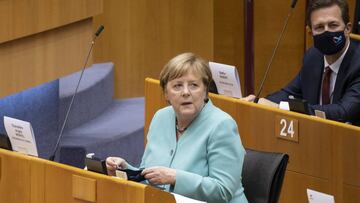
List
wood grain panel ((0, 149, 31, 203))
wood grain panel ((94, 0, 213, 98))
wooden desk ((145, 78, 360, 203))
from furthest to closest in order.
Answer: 1. wood grain panel ((94, 0, 213, 98))
2. wooden desk ((145, 78, 360, 203))
3. wood grain panel ((0, 149, 31, 203))

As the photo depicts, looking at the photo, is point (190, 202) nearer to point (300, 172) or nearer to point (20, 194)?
point (20, 194)

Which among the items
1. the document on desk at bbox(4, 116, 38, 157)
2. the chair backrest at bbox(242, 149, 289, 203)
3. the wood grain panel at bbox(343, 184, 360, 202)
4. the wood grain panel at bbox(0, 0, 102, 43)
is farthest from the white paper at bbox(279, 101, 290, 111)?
the wood grain panel at bbox(0, 0, 102, 43)

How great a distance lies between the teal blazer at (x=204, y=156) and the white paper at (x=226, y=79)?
3.22 feet

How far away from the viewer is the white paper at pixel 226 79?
5410 mm

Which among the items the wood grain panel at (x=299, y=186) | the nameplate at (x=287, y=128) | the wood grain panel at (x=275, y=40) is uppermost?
the nameplate at (x=287, y=128)

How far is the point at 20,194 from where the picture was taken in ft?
14.0

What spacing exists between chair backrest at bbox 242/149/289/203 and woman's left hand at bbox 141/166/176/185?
46 cm

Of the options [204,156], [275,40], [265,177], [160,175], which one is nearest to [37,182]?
[160,175]

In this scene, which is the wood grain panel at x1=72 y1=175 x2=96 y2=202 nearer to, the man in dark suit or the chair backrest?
the chair backrest

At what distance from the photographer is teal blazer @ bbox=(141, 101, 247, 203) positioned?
4.15m

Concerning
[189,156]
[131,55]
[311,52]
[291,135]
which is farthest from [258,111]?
[131,55]

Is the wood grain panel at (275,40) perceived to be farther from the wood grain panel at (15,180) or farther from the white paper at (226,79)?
the wood grain panel at (15,180)

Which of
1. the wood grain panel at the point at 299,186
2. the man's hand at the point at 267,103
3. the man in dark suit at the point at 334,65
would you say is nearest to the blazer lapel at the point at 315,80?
the man in dark suit at the point at 334,65

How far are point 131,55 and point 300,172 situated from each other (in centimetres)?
379
